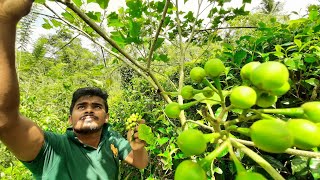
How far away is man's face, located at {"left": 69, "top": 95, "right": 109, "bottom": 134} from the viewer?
3.15m

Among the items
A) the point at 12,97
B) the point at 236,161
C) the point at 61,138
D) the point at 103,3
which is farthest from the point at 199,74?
the point at 61,138

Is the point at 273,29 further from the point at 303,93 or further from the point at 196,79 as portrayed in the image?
the point at 196,79

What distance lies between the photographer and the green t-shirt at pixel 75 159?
8.66ft

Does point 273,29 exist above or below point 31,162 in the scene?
above

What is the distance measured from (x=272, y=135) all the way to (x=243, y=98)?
0.13 metres

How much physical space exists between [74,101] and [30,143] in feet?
3.77

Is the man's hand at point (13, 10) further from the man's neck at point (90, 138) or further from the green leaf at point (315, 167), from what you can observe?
the man's neck at point (90, 138)

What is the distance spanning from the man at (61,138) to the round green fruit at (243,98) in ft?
2.88

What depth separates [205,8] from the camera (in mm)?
2822

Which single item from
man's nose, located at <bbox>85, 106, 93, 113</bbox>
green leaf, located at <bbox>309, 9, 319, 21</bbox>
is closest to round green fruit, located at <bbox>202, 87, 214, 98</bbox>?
green leaf, located at <bbox>309, 9, 319, 21</bbox>

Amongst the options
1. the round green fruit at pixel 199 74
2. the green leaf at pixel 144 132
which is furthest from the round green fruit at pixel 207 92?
the green leaf at pixel 144 132

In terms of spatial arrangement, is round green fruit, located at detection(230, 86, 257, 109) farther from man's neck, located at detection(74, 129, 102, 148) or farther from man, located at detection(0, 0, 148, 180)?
man's neck, located at detection(74, 129, 102, 148)

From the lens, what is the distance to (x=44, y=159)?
264 cm

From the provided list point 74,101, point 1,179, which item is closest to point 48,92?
point 1,179
